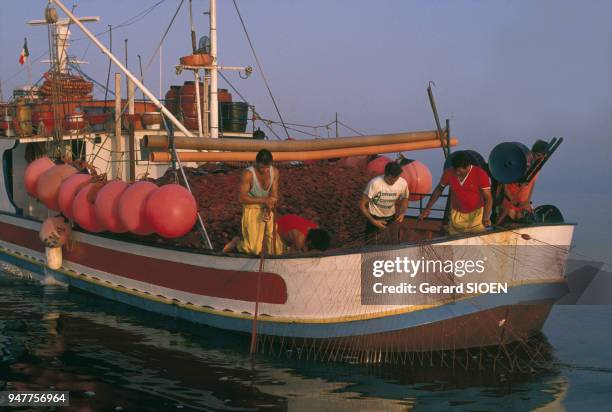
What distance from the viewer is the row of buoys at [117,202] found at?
1187cm

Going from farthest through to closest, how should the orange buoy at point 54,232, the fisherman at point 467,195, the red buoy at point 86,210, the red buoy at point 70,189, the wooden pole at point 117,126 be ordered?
the wooden pole at point 117,126 → the orange buoy at point 54,232 → the red buoy at point 70,189 → the red buoy at point 86,210 → the fisherman at point 467,195

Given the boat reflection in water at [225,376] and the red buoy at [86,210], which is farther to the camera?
the red buoy at [86,210]

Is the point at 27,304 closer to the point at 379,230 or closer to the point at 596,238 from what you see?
the point at 379,230

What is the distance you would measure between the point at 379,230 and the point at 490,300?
1.91 m

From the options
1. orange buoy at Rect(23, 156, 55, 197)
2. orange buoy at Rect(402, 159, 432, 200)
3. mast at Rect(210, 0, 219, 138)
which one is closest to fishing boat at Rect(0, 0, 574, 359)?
orange buoy at Rect(402, 159, 432, 200)

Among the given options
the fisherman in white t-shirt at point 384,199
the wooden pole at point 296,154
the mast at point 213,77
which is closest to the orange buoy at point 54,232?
the mast at point 213,77

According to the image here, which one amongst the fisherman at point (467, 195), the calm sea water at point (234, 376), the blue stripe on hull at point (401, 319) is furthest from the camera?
the fisherman at point (467, 195)

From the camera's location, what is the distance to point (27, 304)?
1549cm

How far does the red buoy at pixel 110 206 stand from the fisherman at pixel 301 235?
2816 millimetres

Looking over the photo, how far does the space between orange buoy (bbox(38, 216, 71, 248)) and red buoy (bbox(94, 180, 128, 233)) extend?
3.22 meters

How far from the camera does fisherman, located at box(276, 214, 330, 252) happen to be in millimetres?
11297

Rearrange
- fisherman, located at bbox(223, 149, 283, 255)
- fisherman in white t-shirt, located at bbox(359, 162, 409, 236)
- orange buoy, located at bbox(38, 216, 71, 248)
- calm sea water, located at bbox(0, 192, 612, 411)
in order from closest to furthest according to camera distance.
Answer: calm sea water, located at bbox(0, 192, 612, 411)
fisherman, located at bbox(223, 149, 283, 255)
fisherman in white t-shirt, located at bbox(359, 162, 409, 236)
orange buoy, located at bbox(38, 216, 71, 248)

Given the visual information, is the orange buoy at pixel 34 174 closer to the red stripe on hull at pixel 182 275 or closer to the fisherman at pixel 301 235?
the red stripe on hull at pixel 182 275

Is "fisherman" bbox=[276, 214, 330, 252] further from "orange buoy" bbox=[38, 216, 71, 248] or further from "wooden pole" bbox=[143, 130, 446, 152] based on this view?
"orange buoy" bbox=[38, 216, 71, 248]
